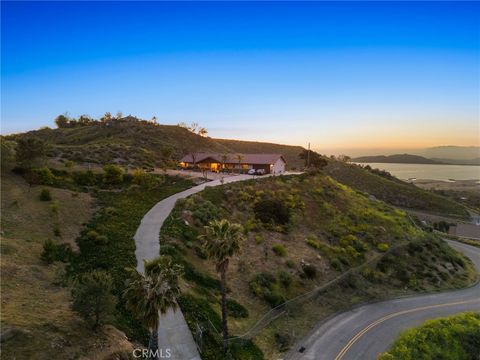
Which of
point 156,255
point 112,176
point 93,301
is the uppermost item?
point 112,176

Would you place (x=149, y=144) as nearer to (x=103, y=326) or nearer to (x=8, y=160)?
(x=8, y=160)

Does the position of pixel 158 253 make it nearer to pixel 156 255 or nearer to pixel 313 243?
pixel 156 255

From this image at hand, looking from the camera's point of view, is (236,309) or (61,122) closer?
(236,309)

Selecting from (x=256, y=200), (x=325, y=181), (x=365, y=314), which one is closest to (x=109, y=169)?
(x=256, y=200)

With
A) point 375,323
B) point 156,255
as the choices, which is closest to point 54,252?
point 156,255

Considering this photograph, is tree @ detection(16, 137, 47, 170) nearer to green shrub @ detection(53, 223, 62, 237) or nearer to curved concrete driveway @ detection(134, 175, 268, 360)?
green shrub @ detection(53, 223, 62, 237)

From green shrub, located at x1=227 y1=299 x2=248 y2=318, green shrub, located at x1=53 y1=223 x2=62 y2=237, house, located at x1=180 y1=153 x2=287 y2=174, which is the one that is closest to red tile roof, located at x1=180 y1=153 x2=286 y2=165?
house, located at x1=180 y1=153 x2=287 y2=174

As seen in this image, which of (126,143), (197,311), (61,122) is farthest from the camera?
(61,122)

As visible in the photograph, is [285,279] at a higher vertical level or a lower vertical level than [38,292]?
lower
